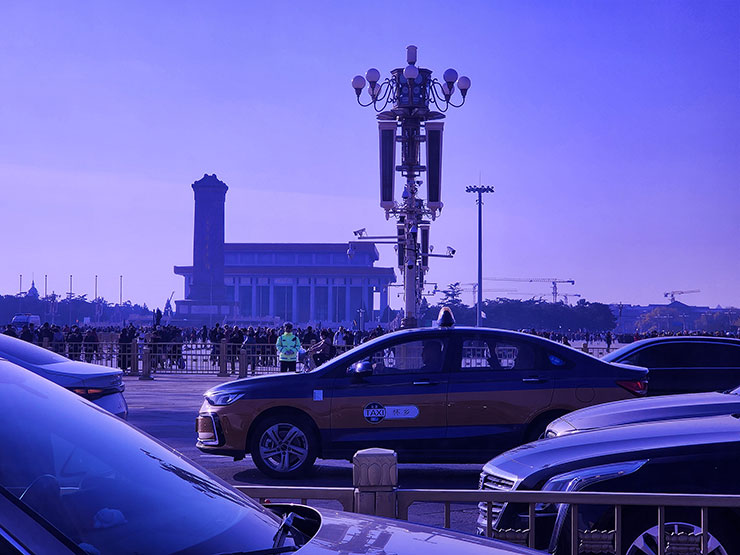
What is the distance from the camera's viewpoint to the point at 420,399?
1045cm

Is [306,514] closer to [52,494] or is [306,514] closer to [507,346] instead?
[52,494]

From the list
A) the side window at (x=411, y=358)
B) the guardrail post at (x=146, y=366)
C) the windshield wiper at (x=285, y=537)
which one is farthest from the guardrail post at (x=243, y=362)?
the windshield wiper at (x=285, y=537)

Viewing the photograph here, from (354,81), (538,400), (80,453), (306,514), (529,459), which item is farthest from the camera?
(354,81)

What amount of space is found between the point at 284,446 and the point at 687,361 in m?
6.55

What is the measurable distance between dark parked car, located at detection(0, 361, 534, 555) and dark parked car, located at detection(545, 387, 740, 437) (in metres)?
3.57

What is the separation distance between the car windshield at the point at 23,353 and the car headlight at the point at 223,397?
167 cm

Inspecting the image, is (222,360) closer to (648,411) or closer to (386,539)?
(648,411)

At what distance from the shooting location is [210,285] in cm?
15250

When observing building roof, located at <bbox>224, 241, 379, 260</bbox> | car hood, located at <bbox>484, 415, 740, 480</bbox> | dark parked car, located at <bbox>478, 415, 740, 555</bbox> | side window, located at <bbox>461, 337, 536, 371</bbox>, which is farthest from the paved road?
building roof, located at <bbox>224, 241, 379, 260</bbox>

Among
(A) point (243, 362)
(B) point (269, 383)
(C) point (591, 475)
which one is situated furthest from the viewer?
(A) point (243, 362)

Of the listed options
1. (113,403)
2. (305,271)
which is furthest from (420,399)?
(305,271)

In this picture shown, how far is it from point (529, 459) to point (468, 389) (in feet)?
15.1

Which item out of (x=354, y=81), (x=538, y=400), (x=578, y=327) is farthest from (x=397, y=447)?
(x=578, y=327)

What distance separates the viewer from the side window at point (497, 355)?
34.7ft
